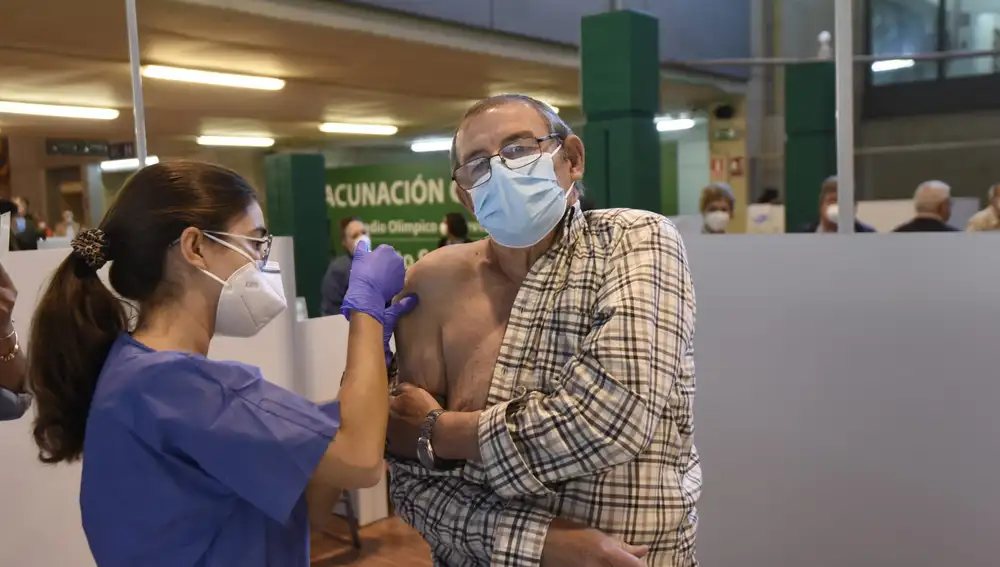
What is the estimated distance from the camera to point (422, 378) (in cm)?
118

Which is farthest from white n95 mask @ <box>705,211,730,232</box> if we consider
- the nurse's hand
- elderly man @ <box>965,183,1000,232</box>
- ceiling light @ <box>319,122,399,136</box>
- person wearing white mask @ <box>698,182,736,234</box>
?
ceiling light @ <box>319,122,399,136</box>

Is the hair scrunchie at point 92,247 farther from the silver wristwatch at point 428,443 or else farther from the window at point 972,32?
the window at point 972,32

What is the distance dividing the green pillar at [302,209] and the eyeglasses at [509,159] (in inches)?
151

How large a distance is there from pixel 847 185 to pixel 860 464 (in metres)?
0.73

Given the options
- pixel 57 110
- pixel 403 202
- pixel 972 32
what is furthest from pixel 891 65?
pixel 57 110

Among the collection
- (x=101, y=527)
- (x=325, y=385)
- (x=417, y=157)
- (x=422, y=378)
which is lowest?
(x=325, y=385)

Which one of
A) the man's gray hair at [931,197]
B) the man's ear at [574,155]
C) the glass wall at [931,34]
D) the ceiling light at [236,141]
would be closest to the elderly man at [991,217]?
the man's gray hair at [931,197]

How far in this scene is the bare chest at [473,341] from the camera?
1132mm

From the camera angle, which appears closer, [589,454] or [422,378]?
[589,454]

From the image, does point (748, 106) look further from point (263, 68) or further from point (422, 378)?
point (422, 378)

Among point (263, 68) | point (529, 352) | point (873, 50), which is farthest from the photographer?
point (873, 50)

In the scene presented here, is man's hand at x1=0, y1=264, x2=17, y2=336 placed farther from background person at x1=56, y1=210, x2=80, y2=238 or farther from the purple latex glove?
background person at x1=56, y1=210, x2=80, y2=238

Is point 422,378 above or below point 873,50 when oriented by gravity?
below

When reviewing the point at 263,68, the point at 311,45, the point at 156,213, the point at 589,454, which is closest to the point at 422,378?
the point at 589,454
